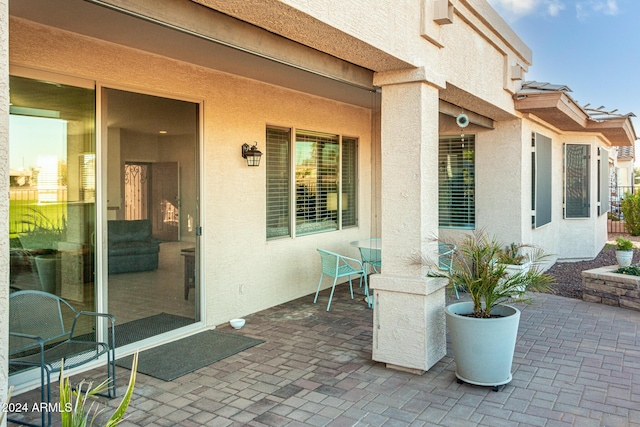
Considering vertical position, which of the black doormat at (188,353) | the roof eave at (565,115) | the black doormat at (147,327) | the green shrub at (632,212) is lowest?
the black doormat at (188,353)

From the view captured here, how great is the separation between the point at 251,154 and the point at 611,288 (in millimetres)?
4897

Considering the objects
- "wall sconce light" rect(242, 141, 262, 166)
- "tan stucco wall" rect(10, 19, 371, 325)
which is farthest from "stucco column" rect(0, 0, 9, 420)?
"wall sconce light" rect(242, 141, 262, 166)

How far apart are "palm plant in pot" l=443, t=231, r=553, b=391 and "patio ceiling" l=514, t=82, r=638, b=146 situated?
348cm

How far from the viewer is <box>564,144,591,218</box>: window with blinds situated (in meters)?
9.98

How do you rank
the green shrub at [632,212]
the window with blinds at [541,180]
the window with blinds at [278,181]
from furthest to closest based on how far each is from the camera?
the green shrub at [632,212] < the window with blinds at [541,180] < the window with blinds at [278,181]

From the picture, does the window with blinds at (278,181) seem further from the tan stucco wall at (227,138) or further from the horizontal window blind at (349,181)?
the horizontal window blind at (349,181)

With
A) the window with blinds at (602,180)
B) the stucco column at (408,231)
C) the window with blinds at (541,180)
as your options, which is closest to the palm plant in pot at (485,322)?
the stucco column at (408,231)

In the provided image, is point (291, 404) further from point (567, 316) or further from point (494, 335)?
point (567, 316)

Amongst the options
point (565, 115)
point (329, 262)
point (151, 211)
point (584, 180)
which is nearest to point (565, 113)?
point (565, 115)

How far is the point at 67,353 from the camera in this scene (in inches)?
164

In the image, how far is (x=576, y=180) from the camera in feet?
33.1

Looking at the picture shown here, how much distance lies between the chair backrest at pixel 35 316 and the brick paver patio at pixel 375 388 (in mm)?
451

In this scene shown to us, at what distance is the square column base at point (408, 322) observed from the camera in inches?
166

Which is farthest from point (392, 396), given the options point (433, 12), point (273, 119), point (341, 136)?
point (341, 136)
